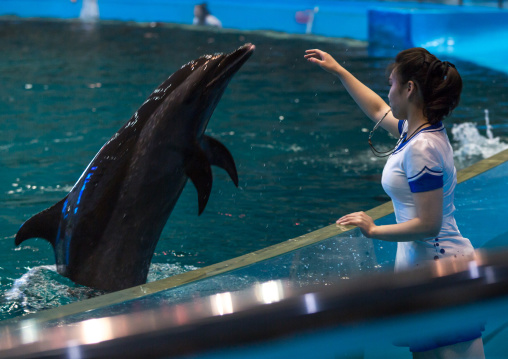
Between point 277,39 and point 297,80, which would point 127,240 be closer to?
point 297,80

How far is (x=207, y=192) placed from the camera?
361 cm

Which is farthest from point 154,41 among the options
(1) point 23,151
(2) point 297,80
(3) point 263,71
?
(1) point 23,151

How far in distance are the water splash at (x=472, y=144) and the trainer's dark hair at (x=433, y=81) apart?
178 inches

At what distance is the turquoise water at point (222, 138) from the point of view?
201 inches

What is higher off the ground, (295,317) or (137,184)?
(137,184)

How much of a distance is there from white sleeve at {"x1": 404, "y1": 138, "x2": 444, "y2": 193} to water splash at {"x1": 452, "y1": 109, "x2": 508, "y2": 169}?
4585 mm

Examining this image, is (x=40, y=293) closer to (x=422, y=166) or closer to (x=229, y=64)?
(x=229, y=64)

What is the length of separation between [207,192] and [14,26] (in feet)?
54.2

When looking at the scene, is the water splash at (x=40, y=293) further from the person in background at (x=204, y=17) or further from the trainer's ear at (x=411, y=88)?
the person in background at (x=204, y=17)

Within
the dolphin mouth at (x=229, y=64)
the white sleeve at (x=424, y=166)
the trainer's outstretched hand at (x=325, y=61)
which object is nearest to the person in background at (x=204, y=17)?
the dolphin mouth at (x=229, y=64)

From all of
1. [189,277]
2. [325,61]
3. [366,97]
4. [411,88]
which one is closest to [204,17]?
[325,61]

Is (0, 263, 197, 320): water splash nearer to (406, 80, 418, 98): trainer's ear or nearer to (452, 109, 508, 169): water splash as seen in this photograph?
(406, 80, 418, 98): trainer's ear

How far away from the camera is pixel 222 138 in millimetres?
7984

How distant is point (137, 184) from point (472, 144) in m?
5.01
